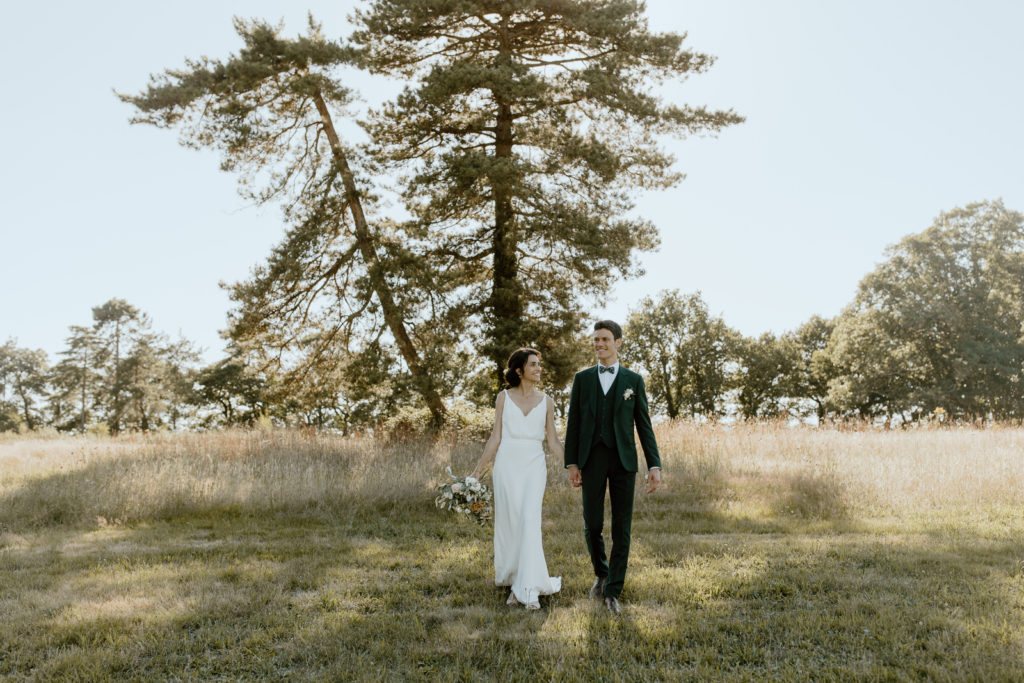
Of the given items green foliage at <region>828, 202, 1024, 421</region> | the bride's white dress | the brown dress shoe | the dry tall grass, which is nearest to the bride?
the bride's white dress

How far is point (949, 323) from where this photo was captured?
3312 centimetres

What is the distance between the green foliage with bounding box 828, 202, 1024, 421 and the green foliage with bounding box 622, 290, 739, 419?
923 centimetres

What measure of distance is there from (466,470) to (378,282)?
20.6ft

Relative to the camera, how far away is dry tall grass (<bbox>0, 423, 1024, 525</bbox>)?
32.4 feet

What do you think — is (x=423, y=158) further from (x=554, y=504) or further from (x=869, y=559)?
(x=869, y=559)

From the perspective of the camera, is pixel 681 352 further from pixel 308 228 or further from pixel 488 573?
pixel 488 573

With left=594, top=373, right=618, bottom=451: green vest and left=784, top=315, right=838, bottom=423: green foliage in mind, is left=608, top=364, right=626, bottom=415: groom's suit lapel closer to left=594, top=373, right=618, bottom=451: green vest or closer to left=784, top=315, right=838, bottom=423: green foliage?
left=594, top=373, right=618, bottom=451: green vest

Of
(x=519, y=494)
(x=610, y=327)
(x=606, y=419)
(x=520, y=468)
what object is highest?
(x=610, y=327)

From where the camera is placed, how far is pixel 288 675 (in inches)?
163

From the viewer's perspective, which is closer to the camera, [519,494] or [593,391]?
[593,391]

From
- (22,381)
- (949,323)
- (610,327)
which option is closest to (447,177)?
(610,327)

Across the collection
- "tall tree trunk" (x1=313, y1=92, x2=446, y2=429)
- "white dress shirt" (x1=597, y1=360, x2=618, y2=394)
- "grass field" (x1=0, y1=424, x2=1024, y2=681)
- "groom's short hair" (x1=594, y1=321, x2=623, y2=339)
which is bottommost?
"grass field" (x1=0, y1=424, x2=1024, y2=681)

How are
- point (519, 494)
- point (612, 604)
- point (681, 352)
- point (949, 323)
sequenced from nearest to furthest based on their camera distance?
point (612, 604) < point (519, 494) < point (949, 323) < point (681, 352)

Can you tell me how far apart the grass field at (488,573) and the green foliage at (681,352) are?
105 ft
